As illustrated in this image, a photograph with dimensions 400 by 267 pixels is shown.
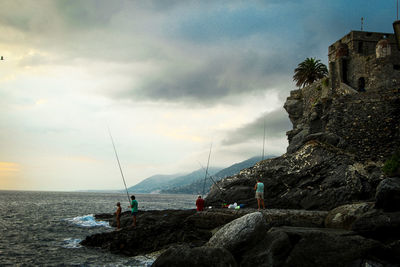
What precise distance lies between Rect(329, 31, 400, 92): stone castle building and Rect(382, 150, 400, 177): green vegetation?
6.55 meters

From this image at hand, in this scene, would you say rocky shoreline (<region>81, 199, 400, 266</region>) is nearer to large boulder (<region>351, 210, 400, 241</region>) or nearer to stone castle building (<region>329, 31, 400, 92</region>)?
large boulder (<region>351, 210, 400, 241</region>)

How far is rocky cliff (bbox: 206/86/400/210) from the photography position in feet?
58.1

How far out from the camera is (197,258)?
24.0 ft

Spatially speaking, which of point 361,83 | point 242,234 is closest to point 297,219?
point 242,234

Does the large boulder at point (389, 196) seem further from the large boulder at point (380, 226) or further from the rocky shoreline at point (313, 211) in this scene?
the large boulder at point (380, 226)

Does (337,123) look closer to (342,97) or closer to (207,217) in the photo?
(342,97)

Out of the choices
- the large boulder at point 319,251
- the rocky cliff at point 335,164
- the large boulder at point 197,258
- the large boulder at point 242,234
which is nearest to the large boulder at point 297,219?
the large boulder at point 242,234

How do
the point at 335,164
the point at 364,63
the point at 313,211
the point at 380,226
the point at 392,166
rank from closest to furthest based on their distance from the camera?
1. the point at 380,226
2. the point at 313,211
3. the point at 392,166
4. the point at 335,164
5. the point at 364,63

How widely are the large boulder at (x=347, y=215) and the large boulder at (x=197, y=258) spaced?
4554 mm

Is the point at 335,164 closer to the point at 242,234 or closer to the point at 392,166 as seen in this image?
the point at 392,166

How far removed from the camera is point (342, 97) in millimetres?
21375

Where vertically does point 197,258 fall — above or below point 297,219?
below

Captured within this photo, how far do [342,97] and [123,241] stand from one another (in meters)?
17.6

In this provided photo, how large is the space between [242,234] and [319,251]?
2336mm
